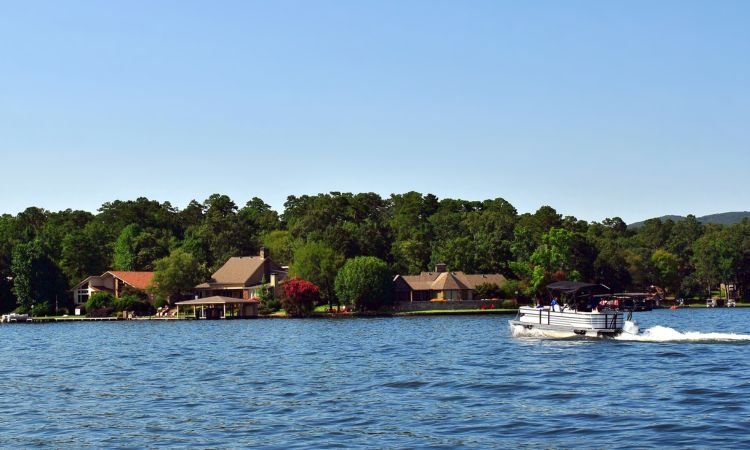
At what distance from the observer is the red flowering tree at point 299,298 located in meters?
127

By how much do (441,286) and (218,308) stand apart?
104 feet

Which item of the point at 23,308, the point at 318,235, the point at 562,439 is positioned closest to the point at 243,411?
the point at 562,439

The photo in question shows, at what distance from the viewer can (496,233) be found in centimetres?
15650

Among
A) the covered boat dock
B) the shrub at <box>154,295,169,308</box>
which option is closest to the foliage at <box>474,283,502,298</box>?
the covered boat dock

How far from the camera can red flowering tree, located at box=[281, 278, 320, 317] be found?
415ft

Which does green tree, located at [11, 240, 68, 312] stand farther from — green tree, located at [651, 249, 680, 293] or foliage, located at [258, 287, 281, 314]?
green tree, located at [651, 249, 680, 293]

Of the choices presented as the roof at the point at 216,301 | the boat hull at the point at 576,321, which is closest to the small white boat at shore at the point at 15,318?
the roof at the point at 216,301

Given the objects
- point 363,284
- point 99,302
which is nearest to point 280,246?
point 99,302

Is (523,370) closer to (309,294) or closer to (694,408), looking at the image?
(694,408)

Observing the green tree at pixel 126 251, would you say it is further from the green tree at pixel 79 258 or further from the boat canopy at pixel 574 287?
the boat canopy at pixel 574 287

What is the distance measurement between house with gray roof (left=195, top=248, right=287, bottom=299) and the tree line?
2927mm

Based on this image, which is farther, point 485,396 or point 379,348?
point 379,348

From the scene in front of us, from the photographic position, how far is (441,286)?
465 feet

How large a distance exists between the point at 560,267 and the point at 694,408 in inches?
4254
